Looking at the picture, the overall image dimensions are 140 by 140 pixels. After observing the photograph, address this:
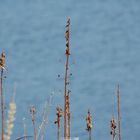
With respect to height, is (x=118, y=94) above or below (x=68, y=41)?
below

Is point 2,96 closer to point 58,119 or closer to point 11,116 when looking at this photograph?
point 58,119

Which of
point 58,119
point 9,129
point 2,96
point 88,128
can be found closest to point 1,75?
point 2,96

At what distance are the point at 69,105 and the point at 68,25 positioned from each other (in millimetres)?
1926

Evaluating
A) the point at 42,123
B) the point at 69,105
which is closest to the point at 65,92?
the point at 69,105

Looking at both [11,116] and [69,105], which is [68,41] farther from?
[11,116]

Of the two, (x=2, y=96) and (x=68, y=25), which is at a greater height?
(x=68, y=25)

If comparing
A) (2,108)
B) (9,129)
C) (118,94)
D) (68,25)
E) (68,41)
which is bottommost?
(9,129)

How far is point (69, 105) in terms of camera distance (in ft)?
18.1

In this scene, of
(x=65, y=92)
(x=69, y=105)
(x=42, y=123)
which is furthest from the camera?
(x=69, y=105)

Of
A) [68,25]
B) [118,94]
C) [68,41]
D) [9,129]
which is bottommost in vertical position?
[9,129]

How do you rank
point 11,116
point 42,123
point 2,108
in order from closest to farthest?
1. point 11,116
2. point 42,123
3. point 2,108

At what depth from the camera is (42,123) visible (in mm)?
3314

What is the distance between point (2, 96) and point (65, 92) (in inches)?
43.2

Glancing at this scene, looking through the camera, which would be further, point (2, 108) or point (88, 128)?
point (88, 128)
